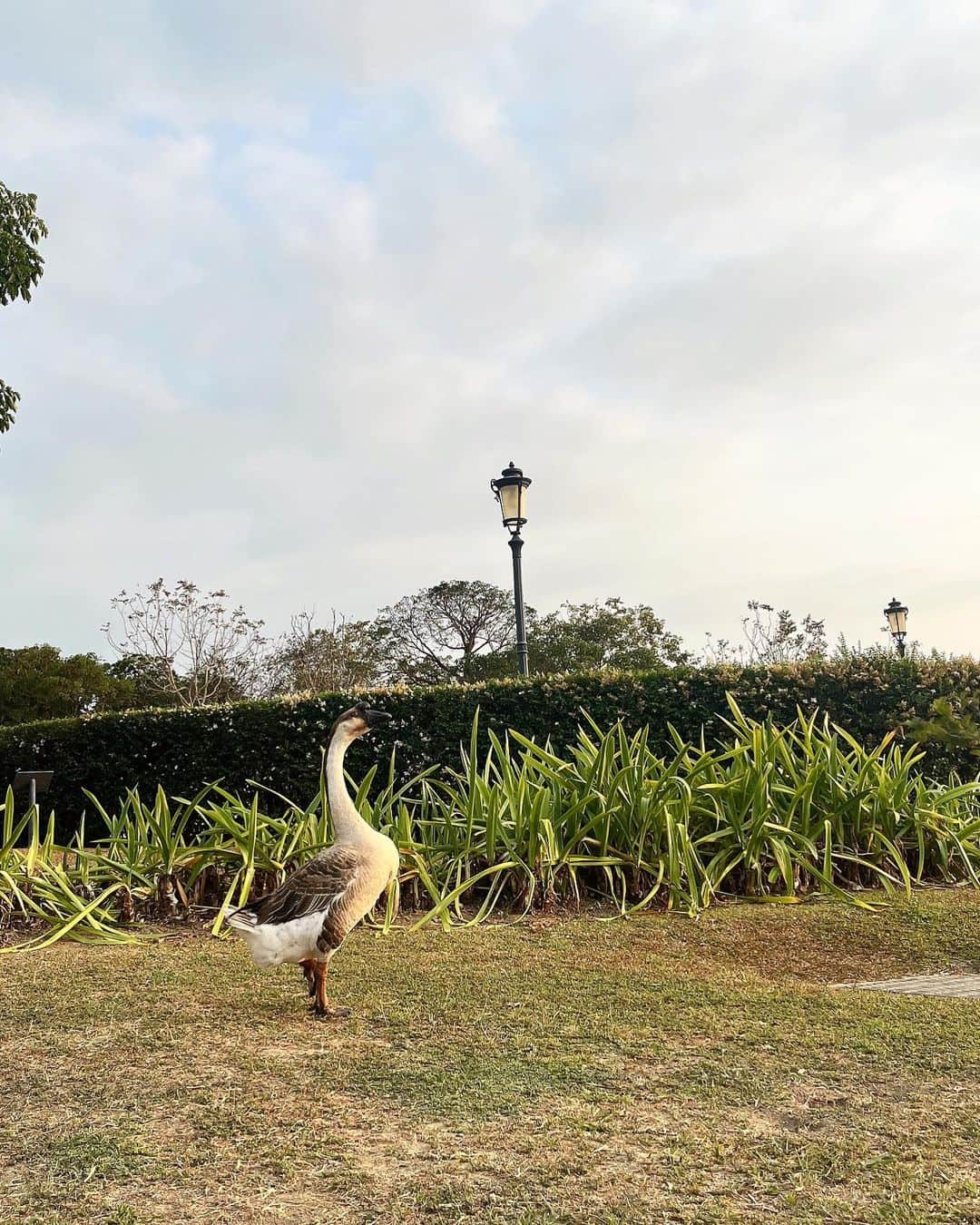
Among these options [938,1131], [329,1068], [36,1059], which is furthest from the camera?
[36,1059]

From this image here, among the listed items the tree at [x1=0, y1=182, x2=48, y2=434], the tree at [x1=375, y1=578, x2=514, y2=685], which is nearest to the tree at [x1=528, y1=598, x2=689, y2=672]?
the tree at [x1=375, y1=578, x2=514, y2=685]

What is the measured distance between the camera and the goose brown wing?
10.9ft

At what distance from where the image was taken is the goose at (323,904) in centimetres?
327

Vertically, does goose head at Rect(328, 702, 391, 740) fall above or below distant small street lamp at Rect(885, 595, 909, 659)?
below

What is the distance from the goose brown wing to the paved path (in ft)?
7.32

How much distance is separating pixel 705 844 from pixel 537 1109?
3580 mm

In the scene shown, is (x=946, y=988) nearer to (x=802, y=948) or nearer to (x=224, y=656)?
(x=802, y=948)

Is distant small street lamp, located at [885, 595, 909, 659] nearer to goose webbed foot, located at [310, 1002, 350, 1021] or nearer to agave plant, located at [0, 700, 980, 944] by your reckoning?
agave plant, located at [0, 700, 980, 944]

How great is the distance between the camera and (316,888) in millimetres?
3352

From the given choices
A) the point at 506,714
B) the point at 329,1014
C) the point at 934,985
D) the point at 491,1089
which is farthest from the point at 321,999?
the point at 506,714

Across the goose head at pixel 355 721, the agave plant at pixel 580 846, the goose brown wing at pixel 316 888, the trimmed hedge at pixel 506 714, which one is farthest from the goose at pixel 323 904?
the trimmed hedge at pixel 506 714

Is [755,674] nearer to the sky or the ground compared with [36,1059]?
nearer to the sky

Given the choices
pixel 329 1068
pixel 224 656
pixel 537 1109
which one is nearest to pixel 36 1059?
pixel 329 1068

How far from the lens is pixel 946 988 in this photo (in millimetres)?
4141
